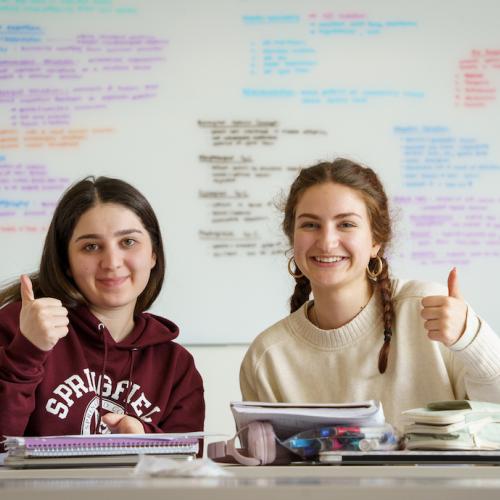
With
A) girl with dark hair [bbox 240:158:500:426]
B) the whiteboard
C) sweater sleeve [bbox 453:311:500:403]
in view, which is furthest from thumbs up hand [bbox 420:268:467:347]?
the whiteboard

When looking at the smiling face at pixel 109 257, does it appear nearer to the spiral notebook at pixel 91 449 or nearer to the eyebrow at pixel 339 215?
the eyebrow at pixel 339 215

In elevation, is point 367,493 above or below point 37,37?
below

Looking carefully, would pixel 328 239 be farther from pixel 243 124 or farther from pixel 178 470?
pixel 243 124

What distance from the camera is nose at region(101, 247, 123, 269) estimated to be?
5.67ft

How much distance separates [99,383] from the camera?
5.66 ft

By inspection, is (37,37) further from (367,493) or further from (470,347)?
(367,493)

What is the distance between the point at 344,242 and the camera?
1770mm

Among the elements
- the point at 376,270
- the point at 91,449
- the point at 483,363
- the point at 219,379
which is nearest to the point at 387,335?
the point at 376,270

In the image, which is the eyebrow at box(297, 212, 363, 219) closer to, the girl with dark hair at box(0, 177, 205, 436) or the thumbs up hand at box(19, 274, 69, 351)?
the girl with dark hair at box(0, 177, 205, 436)

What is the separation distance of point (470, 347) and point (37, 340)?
80 cm

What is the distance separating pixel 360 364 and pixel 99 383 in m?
0.58

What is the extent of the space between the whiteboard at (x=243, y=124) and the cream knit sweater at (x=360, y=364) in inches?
42.3

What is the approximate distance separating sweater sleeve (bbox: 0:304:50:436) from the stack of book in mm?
721

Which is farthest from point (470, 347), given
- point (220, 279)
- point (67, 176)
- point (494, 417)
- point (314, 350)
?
point (67, 176)
